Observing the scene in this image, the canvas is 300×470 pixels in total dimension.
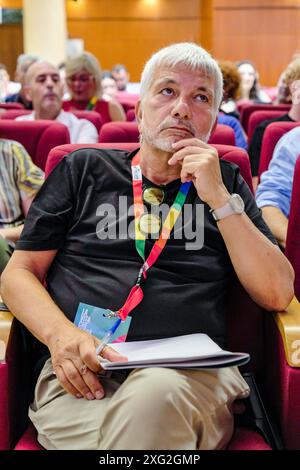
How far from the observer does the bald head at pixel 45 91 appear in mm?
3971

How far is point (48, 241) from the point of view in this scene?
171cm

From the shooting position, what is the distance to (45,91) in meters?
3.97

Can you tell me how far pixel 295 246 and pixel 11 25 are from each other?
14284 mm

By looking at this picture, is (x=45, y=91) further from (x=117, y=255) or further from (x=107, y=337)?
(x=107, y=337)

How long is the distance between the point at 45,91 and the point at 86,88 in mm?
1045

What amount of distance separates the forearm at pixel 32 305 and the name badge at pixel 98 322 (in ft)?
0.19

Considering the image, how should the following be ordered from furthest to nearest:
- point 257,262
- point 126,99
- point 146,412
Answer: point 126,99
point 257,262
point 146,412

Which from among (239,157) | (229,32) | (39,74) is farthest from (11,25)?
(239,157)

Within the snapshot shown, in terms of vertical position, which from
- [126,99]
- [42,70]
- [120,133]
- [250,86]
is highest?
[42,70]

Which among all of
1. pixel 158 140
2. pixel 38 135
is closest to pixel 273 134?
pixel 38 135

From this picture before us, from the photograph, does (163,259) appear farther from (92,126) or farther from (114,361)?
(92,126)

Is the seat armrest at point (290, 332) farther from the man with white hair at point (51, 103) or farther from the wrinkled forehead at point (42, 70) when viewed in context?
the wrinkled forehead at point (42, 70)

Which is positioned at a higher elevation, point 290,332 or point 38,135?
point 38,135

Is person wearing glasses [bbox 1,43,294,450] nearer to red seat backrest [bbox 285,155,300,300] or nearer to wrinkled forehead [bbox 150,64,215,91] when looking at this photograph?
wrinkled forehead [bbox 150,64,215,91]
